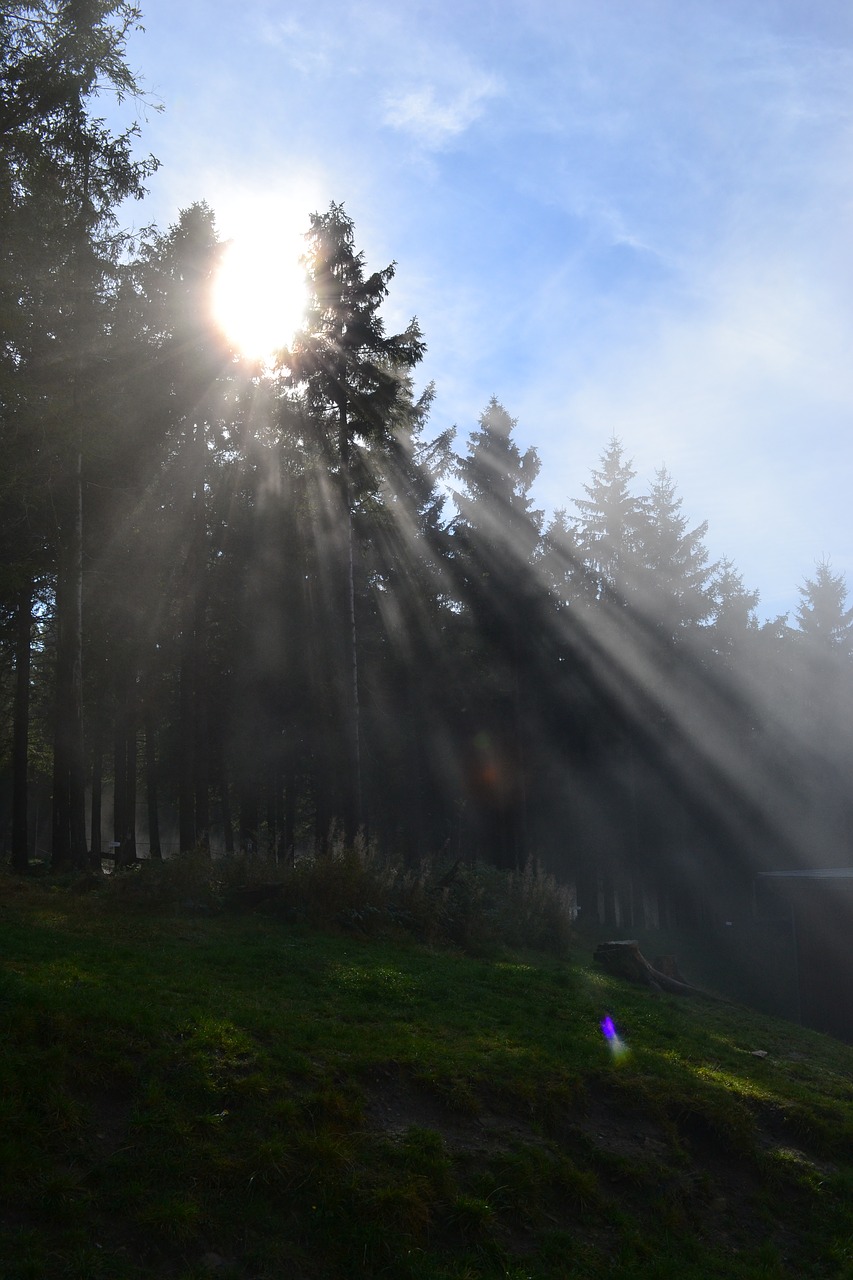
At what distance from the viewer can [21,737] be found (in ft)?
78.9

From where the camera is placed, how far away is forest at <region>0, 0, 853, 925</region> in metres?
16.6

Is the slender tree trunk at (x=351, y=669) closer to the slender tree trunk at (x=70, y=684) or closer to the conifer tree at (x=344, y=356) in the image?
the conifer tree at (x=344, y=356)

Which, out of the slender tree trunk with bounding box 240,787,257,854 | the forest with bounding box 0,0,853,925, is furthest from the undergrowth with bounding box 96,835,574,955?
the slender tree trunk with bounding box 240,787,257,854

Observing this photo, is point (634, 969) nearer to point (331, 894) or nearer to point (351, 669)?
point (331, 894)

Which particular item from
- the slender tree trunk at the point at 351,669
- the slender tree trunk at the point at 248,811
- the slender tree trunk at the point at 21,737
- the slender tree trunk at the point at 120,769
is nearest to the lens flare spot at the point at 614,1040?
the slender tree trunk at the point at 351,669

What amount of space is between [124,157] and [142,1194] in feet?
52.8

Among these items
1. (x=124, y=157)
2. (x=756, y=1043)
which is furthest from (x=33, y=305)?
(x=756, y=1043)

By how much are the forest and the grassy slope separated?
7716 millimetres

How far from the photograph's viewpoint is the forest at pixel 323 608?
1662cm

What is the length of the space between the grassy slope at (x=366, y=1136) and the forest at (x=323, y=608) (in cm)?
772

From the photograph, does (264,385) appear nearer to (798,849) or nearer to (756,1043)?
(756,1043)

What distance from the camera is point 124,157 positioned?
1579cm

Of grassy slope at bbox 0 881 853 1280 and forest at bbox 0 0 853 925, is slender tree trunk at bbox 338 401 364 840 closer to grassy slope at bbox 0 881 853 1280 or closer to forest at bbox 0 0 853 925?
forest at bbox 0 0 853 925

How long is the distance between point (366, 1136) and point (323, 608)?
21756mm
